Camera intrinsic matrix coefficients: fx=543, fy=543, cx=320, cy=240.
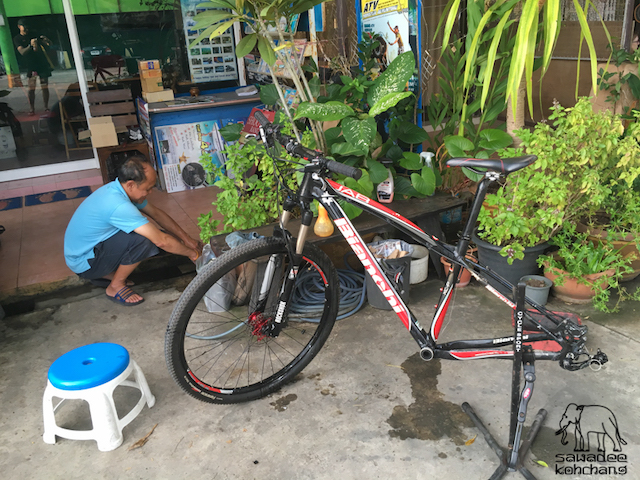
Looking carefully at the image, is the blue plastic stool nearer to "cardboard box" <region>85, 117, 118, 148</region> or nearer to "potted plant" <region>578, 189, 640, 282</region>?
"potted plant" <region>578, 189, 640, 282</region>

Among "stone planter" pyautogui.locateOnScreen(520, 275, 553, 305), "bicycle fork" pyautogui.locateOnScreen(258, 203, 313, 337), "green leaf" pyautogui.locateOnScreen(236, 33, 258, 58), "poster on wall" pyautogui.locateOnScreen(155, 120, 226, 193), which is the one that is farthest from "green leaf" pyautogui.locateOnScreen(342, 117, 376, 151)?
"poster on wall" pyautogui.locateOnScreen(155, 120, 226, 193)

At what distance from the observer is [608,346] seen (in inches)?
103

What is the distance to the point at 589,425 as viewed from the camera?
2.14m

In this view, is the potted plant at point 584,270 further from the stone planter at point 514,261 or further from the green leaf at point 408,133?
the green leaf at point 408,133

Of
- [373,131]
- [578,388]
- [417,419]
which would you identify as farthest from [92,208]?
[578,388]

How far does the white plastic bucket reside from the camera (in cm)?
319

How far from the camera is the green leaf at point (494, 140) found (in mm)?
2938

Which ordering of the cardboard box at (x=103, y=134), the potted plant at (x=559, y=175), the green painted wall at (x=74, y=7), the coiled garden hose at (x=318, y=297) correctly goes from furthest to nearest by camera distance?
the green painted wall at (x=74, y=7) → the cardboard box at (x=103, y=134) → the coiled garden hose at (x=318, y=297) → the potted plant at (x=559, y=175)

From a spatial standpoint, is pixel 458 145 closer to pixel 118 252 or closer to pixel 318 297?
pixel 318 297

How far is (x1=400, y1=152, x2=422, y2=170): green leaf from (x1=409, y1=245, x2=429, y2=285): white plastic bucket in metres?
0.48

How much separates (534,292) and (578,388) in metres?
0.66

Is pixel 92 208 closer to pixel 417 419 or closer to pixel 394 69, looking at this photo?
pixel 394 69

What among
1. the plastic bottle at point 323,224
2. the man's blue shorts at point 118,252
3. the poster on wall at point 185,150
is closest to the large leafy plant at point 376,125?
the plastic bottle at point 323,224

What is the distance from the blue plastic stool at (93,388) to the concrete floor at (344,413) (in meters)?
0.06
